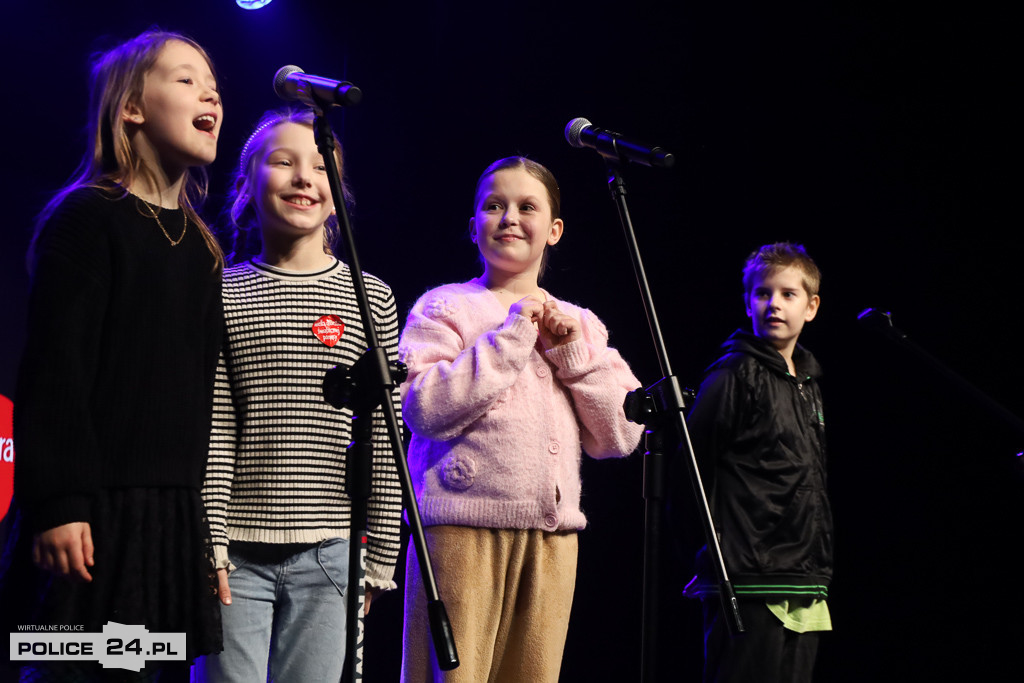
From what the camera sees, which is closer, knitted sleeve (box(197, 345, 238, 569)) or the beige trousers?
knitted sleeve (box(197, 345, 238, 569))

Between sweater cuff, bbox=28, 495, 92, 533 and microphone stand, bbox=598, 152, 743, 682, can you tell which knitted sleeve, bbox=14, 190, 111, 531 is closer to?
sweater cuff, bbox=28, 495, 92, 533

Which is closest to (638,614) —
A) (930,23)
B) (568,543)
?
(568,543)

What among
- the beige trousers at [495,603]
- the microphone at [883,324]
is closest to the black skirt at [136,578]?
the beige trousers at [495,603]

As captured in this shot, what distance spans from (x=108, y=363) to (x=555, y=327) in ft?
2.94

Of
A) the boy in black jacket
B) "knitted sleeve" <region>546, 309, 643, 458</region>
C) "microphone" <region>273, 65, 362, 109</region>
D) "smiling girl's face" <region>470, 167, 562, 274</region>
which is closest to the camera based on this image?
"microphone" <region>273, 65, 362, 109</region>

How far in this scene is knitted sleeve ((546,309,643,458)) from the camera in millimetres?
2006

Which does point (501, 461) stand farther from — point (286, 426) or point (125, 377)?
point (125, 377)

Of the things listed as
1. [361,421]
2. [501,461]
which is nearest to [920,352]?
[501,461]

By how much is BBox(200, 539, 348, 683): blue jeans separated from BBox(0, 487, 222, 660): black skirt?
0.20m

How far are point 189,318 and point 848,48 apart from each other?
322cm

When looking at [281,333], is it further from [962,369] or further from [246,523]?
[962,369]

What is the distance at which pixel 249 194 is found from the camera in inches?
75.7

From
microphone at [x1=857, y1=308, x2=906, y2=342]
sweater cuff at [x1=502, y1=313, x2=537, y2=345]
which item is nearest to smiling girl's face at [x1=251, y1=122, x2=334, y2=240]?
sweater cuff at [x1=502, y1=313, x2=537, y2=345]

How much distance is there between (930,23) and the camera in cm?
386
